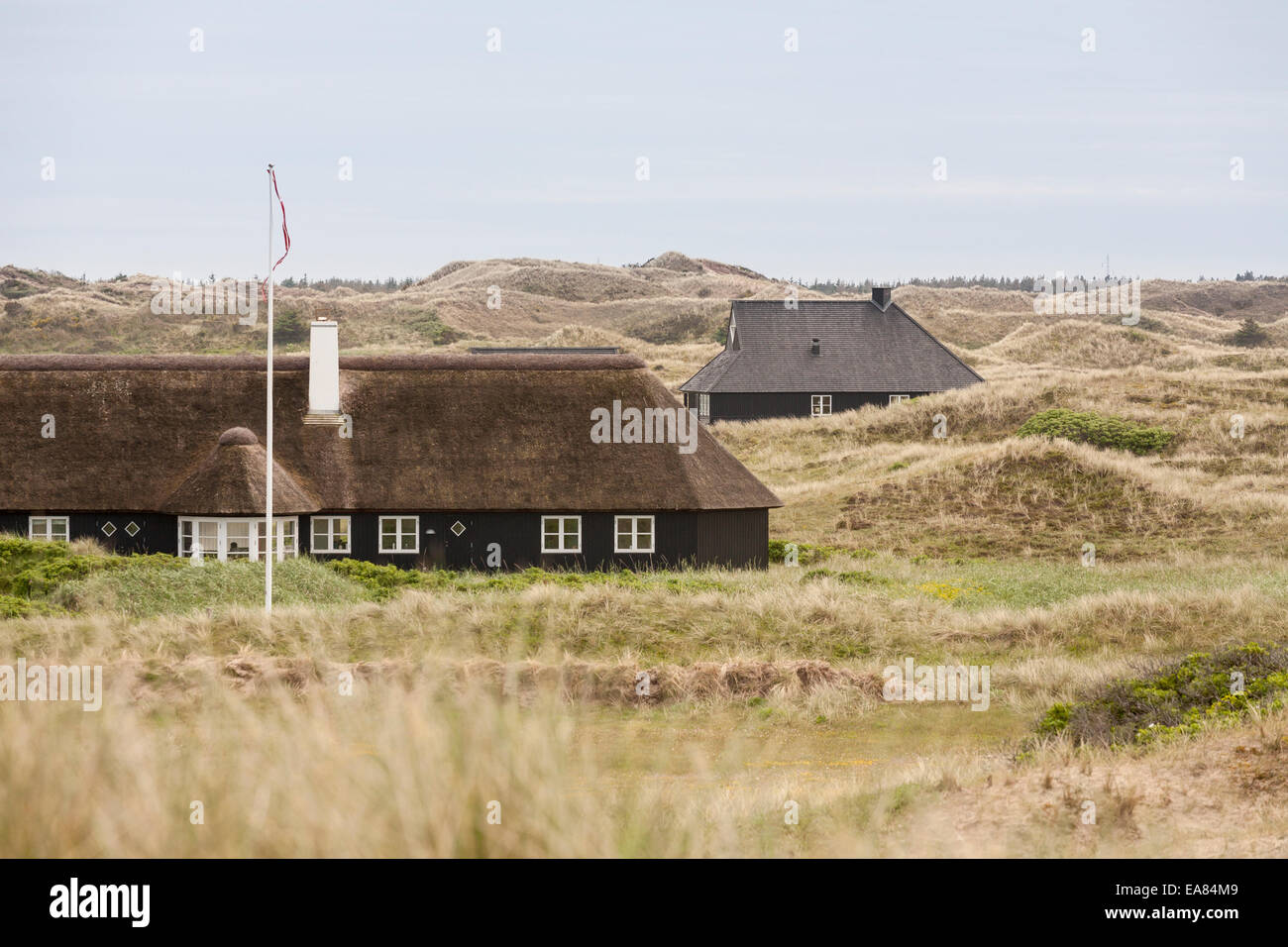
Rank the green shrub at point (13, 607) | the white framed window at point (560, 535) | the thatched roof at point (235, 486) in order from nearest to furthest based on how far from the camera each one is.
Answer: the green shrub at point (13, 607) → the thatched roof at point (235, 486) → the white framed window at point (560, 535)

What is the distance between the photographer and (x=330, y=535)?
3472cm

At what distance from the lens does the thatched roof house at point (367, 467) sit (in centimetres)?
3391

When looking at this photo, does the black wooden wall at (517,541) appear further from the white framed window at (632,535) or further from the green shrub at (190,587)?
the green shrub at (190,587)

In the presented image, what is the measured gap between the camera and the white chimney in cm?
3588

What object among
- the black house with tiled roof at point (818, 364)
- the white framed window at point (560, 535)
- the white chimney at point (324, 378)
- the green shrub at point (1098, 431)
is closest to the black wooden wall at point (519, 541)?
the white framed window at point (560, 535)

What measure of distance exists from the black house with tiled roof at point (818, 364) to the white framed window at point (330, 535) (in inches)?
1537

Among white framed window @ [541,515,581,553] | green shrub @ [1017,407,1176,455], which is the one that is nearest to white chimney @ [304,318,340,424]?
white framed window @ [541,515,581,553]

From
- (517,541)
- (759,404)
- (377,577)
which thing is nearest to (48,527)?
(377,577)

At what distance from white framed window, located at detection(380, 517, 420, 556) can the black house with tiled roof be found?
38526 millimetres

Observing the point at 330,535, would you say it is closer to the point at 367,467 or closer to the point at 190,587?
the point at 367,467

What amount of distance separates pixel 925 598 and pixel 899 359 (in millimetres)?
48416

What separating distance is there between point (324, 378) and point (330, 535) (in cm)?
435

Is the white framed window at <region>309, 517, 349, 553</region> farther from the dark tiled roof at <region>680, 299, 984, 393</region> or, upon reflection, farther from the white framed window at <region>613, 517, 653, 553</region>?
the dark tiled roof at <region>680, 299, 984, 393</region>
